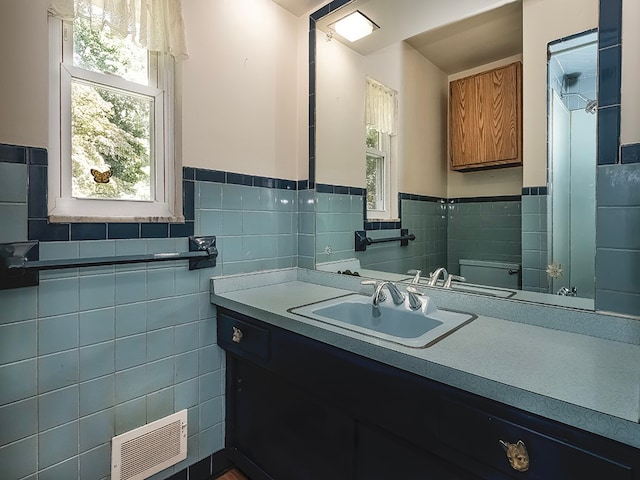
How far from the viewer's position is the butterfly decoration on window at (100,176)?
4.44ft

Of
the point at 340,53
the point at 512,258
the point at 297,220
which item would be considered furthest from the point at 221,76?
the point at 512,258

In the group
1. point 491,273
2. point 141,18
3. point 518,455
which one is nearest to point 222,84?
point 141,18

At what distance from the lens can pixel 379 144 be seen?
1.86 m

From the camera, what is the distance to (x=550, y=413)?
2.32 feet

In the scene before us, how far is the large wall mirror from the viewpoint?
1182 millimetres

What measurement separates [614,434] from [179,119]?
1.72 meters

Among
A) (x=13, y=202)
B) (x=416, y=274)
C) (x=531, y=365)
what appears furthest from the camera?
(x=416, y=274)

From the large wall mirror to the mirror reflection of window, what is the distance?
2 centimetres

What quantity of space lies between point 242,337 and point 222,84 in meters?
1.19

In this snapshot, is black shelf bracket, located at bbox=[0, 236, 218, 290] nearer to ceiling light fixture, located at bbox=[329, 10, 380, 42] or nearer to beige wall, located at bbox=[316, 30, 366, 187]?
beige wall, located at bbox=[316, 30, 366, 187]

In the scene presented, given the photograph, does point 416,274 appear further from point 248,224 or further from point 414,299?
point 248,224

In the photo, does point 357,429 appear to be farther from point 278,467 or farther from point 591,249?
point 591,249

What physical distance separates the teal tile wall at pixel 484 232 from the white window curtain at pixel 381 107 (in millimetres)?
549

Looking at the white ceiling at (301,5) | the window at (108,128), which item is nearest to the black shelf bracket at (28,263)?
the window at (108,128)
